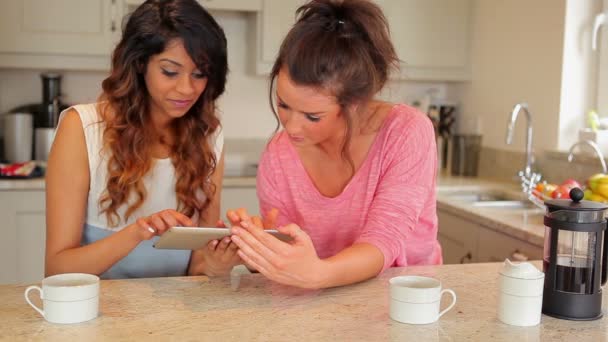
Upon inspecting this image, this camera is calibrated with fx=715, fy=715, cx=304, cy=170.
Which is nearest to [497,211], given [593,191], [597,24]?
[593,191]

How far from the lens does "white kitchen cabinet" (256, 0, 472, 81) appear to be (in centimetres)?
365

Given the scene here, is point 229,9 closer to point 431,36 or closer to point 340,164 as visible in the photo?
point 431,36

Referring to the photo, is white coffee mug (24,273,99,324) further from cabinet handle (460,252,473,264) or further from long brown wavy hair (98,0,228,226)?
cabinet handle (460,252,473,264)

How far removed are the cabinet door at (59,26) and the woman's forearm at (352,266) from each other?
2.23 m

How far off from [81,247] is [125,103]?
1.20ft

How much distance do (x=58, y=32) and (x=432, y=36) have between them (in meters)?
1.84

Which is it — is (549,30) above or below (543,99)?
above

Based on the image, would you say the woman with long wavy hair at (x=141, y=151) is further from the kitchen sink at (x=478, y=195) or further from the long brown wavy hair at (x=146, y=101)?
the kitchen sink at (x=478, y=195)

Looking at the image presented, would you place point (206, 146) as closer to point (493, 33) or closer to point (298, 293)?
point (298, 293)

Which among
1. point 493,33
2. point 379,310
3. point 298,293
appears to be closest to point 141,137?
point 298,293

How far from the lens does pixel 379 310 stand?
1.30 m

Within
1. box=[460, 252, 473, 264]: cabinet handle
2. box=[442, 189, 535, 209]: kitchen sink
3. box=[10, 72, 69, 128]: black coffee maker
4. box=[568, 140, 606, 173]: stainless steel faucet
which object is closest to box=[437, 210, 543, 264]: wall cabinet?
box=[460, 252, 473, 264]: cabinet handle

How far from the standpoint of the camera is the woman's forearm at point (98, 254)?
1552 mm

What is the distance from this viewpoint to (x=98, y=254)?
1581 millimetres
